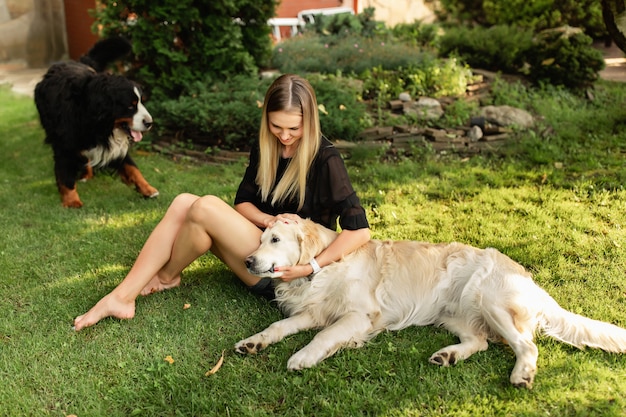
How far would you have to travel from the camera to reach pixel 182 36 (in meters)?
7.33

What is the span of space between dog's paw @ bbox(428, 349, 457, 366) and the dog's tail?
4967mm

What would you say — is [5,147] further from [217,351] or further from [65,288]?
[217,351]

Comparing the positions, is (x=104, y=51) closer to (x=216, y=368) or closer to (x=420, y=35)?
(x=216, y=368)

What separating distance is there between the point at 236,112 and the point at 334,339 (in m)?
4.05

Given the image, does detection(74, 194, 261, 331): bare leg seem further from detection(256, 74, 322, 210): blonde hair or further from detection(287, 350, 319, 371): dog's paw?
detection(287, 350, 319, 371): dog's paw

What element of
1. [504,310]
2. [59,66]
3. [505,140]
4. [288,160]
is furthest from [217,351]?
[505,140]

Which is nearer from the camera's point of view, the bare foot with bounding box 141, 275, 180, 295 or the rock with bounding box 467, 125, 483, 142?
the bare foot with bounding box 141, 275, 180, 295

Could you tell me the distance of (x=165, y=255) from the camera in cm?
323

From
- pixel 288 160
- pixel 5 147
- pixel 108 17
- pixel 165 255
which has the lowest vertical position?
pixel 5 147

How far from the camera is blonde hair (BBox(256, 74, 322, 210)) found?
3.01 meters

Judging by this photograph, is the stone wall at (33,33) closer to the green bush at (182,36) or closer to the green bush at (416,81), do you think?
the green bush at (182,36)

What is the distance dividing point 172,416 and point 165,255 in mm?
1034

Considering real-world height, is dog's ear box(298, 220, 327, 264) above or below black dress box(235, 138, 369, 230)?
below

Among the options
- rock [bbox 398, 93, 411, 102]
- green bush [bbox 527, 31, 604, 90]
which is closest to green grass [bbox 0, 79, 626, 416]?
rock [bbox 398, 93, 411, 102]
